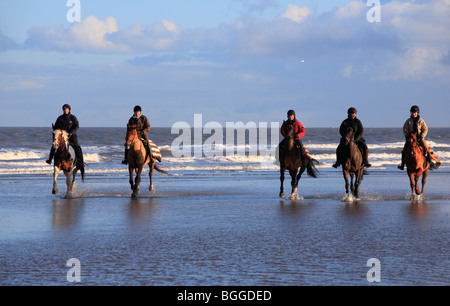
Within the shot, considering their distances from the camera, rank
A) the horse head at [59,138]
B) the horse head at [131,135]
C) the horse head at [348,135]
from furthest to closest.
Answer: the horse head at [131,135]
the horse head at [59,138]
the horse head at [348,135]

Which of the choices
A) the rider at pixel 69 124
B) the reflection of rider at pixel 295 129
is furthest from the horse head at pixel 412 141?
the rider at pixel 69 124

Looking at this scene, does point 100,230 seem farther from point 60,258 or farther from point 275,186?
point 275,186

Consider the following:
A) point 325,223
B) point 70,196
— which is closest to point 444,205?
point 325,223

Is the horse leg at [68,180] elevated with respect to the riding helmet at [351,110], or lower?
lower

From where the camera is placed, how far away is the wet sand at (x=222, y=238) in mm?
7586

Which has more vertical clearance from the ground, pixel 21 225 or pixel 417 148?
pixel 417 148

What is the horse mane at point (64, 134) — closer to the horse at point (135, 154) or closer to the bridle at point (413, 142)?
the horse at point (135, 154)

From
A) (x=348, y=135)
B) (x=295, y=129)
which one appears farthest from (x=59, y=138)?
(x=348, y=135)

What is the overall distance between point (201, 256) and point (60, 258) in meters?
1.92

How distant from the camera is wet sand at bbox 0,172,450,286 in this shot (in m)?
7.59

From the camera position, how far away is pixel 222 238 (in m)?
10.4

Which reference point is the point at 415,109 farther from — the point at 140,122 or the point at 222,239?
the point at 222,239

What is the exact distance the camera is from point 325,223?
1216cm

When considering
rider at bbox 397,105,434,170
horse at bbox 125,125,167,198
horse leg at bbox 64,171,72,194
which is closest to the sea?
horse leg at bbox 64,171,72,194
